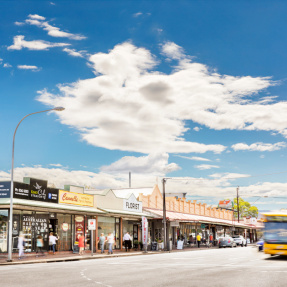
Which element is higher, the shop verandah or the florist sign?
the florist sign

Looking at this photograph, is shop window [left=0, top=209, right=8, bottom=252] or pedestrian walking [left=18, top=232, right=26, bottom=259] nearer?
pedestrian walking [left=18, top=232, right=26, bottom=259]

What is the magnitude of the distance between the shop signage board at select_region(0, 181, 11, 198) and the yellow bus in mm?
16241

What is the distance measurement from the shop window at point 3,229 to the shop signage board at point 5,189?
3.22ft

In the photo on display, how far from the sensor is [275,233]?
25.1 metres

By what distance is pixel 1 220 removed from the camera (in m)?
29.4

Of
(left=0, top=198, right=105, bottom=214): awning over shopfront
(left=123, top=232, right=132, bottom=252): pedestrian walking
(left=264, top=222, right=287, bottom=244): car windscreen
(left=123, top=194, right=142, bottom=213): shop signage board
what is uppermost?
(left=123, top=194, right=142, bottom=213): shop signage board

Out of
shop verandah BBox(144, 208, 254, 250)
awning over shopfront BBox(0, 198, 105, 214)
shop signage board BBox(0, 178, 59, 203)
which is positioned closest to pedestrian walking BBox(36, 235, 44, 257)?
awning over shopfront BBox(0, 198, 105, 214)

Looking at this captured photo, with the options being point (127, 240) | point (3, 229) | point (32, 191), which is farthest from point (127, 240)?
point (3, 229)

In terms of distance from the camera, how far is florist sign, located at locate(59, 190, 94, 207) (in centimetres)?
3447

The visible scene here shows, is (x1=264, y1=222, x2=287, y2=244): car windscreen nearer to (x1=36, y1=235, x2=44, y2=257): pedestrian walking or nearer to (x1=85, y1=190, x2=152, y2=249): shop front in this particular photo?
(x1=36, y1=235, x2=44, y2=257): pedestrian walking

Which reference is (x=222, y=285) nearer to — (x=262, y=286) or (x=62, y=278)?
(x=262, y=286)

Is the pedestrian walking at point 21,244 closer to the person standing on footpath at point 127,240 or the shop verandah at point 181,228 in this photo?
the person standing on footpath at point 127,240

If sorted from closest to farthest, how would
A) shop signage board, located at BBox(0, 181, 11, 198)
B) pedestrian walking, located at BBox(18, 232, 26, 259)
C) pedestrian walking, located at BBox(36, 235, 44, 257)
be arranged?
1. pedestrian walking, located at BBox(18, 232, 26, 259)
2. shop signage board, located at BBox(0, 181, 11, 198)
3. pedestrian walking, located at BBox(36, 235, 44, 257)

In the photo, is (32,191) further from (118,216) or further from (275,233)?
(275,233)
